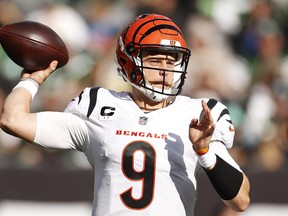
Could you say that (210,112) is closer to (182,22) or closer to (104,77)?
(104,77)

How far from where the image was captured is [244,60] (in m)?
8.25

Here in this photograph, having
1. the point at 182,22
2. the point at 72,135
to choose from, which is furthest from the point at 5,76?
the point at 72,135

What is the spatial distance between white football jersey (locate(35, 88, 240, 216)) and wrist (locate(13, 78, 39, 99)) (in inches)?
5.1

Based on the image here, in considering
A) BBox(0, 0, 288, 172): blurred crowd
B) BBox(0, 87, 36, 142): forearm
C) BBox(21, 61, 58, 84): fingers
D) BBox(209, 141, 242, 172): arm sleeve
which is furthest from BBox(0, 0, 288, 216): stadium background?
BBox(0, 87, 36, 142): forearm

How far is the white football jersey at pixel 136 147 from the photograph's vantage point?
349cm

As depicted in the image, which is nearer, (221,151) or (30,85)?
(221,151)

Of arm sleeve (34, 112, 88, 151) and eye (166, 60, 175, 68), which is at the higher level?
eye (166, 60, 175, 68)

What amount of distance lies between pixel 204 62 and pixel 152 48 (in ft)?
13.3

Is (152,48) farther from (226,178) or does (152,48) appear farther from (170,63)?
(226,178)

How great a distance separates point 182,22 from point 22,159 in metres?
2.43

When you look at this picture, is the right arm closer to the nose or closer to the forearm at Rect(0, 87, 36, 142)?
the forearm at Rect(0, 87, 36, 142)

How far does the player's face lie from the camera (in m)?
3.65

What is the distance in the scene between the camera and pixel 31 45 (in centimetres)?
373

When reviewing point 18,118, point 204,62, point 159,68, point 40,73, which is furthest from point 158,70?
point 204,62
